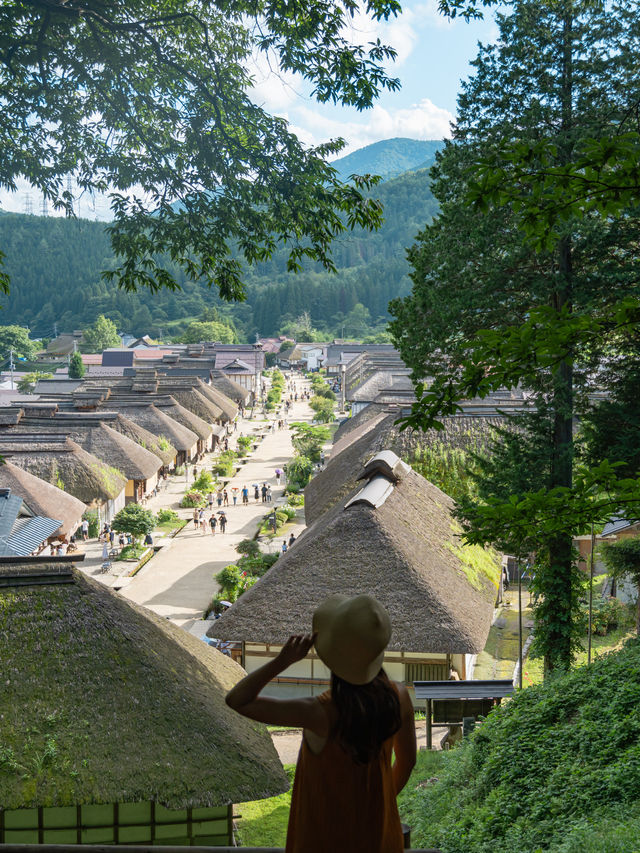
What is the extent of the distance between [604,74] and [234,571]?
646 inches

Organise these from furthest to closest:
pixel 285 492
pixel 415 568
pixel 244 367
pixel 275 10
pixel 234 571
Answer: pixel 244 367, pixel 285 492, pixel 234 571, pixel 415 568, pixel 275 10

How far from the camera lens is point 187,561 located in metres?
29.0

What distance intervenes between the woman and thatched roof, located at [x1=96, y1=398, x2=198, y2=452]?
40.4m

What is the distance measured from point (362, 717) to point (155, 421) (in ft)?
136

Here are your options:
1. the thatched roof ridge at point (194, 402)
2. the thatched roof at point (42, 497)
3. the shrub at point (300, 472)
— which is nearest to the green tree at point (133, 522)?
the thatched roof at point (42, 497)

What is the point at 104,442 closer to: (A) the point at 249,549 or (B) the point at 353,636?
(A) the point at 249,549

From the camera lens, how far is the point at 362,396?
49.7 metres

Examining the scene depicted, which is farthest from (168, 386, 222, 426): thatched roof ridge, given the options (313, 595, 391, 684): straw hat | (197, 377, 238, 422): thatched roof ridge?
(313, 595, 391, 684): straw hat

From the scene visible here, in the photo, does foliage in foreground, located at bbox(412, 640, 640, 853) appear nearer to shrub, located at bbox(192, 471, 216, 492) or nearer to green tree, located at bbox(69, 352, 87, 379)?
shrub, located at bbox(192, 471, 216, 492)

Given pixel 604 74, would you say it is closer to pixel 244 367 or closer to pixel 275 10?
pixel 275 10

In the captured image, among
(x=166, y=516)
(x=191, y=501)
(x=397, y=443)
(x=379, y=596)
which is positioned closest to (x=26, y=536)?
(x=397, y=443)

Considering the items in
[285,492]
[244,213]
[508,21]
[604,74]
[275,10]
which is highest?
[508,21]

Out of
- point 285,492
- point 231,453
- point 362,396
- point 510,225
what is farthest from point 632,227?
point 231,453

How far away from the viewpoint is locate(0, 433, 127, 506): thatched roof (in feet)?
103
